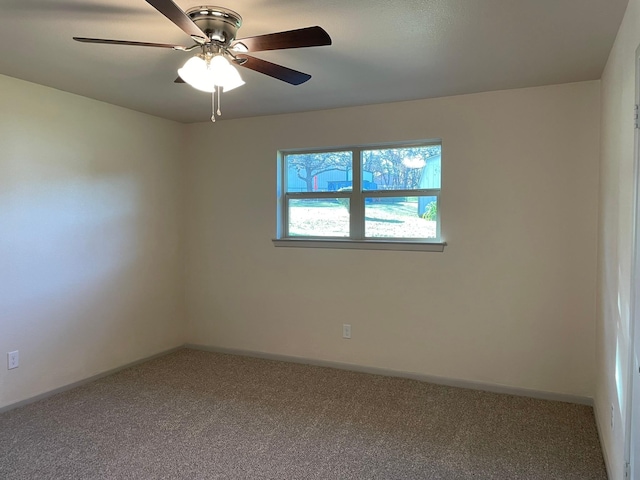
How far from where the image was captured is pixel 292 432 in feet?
8.95

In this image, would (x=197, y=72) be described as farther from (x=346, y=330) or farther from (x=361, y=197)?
(x=346, y=330)

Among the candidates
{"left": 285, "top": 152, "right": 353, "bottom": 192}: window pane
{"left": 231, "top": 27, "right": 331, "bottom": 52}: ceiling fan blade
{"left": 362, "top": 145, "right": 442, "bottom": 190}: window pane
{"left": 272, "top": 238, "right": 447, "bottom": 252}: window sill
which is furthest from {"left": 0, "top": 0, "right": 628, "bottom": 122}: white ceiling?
{"left": 272, "top": 238, "right": 447, "bottom": 252}: window sill

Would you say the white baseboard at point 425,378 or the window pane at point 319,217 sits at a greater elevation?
the window pane at point 319,217

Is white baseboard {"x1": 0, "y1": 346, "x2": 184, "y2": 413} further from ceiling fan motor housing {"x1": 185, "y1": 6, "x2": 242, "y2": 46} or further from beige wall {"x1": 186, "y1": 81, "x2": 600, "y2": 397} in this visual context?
ceiling fan motor housing {"x1": 185, "y1": 6, "x2": 242, "y2": 46}

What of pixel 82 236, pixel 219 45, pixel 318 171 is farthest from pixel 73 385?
pixel 219 45

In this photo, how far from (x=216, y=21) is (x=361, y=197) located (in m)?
2.15

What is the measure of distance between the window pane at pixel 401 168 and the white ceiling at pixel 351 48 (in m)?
0.45

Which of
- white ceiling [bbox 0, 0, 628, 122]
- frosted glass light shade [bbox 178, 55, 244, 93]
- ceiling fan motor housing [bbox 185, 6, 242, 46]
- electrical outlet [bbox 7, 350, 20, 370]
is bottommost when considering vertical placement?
electrical outlet [bbox 7, 350, 20, 370]

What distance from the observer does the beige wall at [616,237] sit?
6.17 feet

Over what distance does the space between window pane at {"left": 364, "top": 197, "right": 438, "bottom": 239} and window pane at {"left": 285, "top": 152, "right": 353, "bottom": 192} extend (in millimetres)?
347

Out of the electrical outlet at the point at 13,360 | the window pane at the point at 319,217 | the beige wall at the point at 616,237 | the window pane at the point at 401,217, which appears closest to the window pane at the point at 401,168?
the window pane at the point at 401,217

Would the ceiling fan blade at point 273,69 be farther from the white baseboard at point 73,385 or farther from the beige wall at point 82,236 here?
the white baseboard at point 73,385

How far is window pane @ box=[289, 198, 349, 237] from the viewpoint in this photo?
12.9 ft

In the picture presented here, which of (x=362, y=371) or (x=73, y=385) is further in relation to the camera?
(x=362, y=371)
